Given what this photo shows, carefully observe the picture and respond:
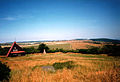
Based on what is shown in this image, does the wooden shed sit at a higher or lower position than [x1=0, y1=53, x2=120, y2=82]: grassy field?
lower

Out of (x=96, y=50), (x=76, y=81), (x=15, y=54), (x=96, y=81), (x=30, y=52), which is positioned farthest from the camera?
(x=30, y=52)

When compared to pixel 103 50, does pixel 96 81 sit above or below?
above

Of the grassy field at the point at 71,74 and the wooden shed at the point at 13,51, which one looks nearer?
the grassy field at the point at 71,74

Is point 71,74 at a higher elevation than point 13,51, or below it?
higher

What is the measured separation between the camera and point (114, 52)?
3447 centimetres

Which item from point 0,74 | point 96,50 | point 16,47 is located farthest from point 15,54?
point 96,50

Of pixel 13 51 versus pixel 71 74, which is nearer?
pixel 71 74

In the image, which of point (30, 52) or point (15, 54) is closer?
point (15, 54)

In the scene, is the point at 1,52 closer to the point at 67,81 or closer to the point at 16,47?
the point at 16,47

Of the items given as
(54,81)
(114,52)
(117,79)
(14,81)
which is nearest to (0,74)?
(14,81)

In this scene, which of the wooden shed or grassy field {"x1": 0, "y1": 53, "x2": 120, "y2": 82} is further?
the wooden shed

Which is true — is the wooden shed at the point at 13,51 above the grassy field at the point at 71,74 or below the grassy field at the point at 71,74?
below

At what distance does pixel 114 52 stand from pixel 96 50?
27.2 feet

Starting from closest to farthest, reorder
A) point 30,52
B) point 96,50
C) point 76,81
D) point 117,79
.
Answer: point 117,79
point 76,81
point 96,50
point 30,52
